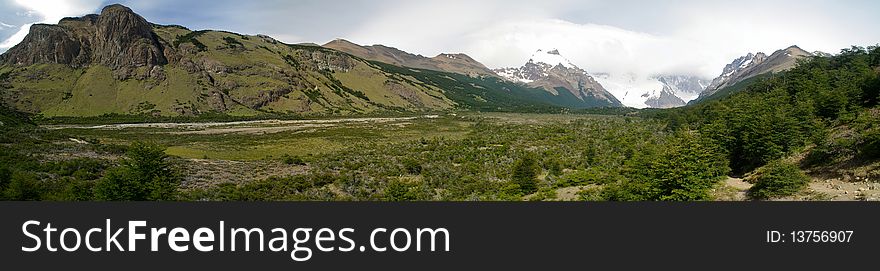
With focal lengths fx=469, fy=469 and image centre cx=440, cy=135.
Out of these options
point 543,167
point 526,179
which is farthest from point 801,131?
point 543,167

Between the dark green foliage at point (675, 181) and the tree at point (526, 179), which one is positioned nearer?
the dark green foliage at point (675, 181)

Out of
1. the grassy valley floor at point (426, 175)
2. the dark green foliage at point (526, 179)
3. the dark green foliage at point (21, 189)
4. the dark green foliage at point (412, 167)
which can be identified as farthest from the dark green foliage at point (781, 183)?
the dark green foliage at point (21, 189)

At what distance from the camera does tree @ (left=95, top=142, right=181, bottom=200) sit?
2803 cm

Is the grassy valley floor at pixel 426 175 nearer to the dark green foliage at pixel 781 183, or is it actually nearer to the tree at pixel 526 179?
the tree at pixel 526 179

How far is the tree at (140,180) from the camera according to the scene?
92.0ft

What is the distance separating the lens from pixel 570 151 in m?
74.9

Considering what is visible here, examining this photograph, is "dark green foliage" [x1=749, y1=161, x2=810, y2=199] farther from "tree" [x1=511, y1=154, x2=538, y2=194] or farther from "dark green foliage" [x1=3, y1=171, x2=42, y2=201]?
"dark green foliage" [x1=3, y1=171, x2=42, y2=201]

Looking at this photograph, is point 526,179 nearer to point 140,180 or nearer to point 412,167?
point 412,167

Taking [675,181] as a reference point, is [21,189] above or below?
below

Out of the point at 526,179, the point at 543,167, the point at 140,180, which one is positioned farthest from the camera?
the point at 543,167

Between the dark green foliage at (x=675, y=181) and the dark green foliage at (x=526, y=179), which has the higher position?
the dark green foliage at (x=675, y=181)

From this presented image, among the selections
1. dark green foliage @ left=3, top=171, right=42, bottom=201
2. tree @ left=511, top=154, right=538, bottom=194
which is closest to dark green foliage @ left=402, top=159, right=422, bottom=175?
tree @ left=511, top=154, right=538, bottom=194

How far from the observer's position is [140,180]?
30.1 m

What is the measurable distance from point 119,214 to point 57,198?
28922 mm
